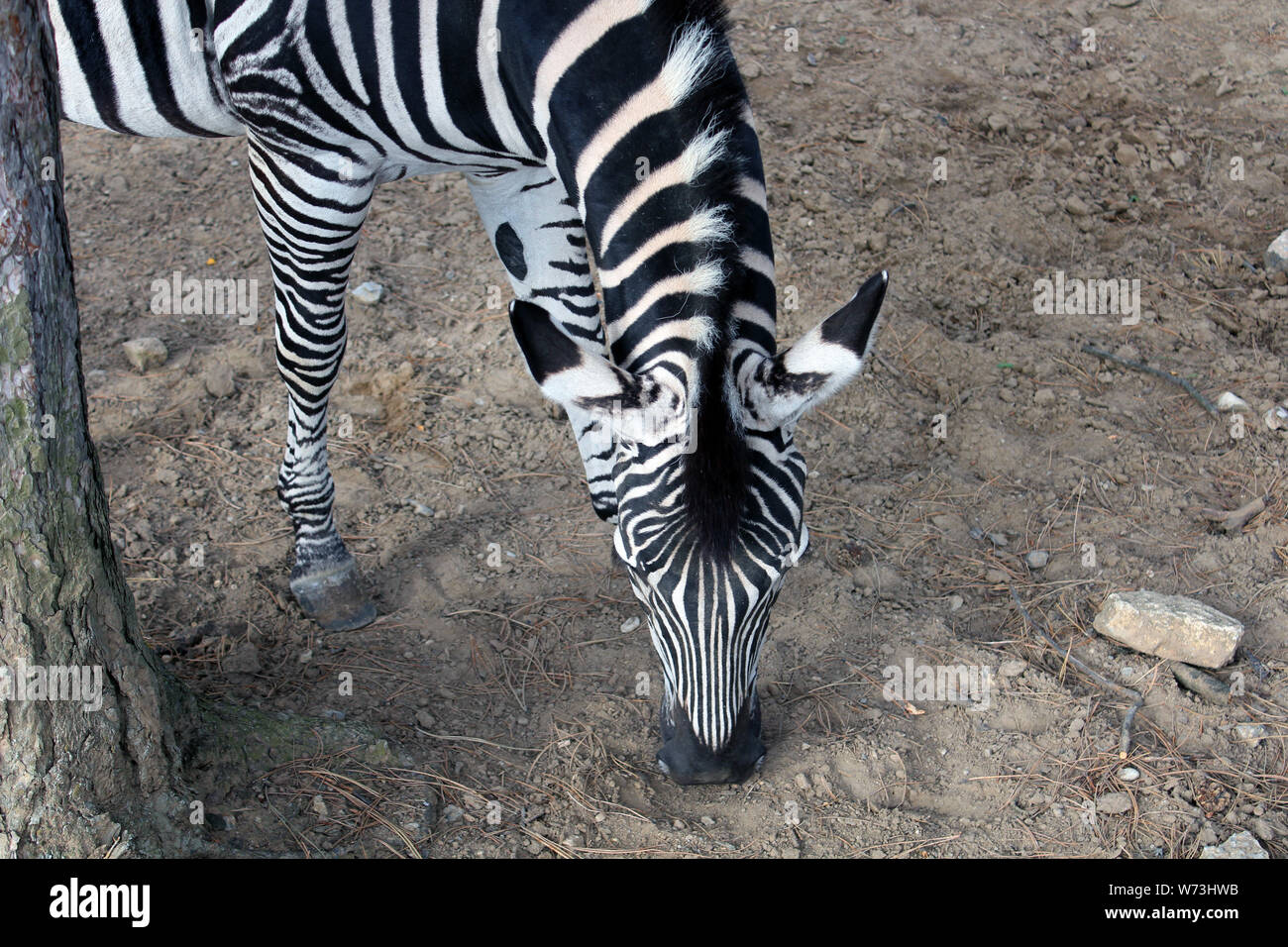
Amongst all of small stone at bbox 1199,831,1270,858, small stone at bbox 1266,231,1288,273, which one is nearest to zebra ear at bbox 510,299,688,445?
small stone at bbox 1199,831,1270,858

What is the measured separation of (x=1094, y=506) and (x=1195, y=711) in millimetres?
1325

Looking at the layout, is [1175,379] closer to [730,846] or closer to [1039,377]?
[1039,377]

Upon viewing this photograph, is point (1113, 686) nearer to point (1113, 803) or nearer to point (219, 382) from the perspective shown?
point (1113, 803)

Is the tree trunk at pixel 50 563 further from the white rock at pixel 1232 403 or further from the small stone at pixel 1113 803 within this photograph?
the white rock at pixel 1232 403

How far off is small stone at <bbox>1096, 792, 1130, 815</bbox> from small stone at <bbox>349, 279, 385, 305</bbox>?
4776 mm

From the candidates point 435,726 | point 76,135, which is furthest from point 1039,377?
point 76,135

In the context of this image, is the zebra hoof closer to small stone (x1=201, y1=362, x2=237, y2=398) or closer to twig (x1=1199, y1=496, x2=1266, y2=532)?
small stone (x1=201, y1=362, x2=237, y2=398)

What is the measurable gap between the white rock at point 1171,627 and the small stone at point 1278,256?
3121 mm

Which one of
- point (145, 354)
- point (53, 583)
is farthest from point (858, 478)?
point (145, 354)

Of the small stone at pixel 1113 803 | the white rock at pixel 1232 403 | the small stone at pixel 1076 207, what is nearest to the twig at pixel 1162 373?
the white rock at pixel 1232 403

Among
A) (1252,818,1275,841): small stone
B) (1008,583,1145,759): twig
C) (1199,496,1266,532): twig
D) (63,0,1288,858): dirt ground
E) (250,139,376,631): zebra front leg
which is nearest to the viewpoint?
(1252,818,1275,841): small stone

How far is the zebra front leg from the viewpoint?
12.7 ft

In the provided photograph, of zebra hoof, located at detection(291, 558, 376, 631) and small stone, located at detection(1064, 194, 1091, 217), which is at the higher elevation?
small stone, located at detection(1064, 194, 1091, 217)

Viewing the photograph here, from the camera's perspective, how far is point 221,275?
6.31 metres
